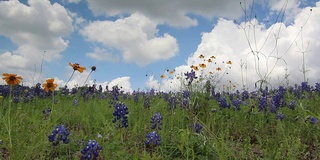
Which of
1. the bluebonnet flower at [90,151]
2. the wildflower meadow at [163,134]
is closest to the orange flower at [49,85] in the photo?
the wildflower meadow at [163,134]

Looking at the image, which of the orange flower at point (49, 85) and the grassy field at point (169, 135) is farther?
the orange flower at point (49, 85)

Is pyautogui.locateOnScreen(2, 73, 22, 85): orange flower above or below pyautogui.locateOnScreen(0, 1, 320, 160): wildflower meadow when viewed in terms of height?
above

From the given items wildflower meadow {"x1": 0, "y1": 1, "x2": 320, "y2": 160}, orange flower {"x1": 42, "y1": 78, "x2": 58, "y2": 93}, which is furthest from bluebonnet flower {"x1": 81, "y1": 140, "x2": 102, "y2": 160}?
orange flower {"x1": 42, "y1": 78, "x2": 58, "y2": 93}

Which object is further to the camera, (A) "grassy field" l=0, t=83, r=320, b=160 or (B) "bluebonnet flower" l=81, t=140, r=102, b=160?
(A) "grassy field" l=0, t=83, r=320, b=160

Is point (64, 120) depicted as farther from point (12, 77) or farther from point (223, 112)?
point (223, 112)

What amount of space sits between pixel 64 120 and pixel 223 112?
3162mm

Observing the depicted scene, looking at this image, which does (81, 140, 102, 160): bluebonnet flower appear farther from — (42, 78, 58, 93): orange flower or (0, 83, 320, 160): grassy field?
(42, 78, 58, 93): orange flower

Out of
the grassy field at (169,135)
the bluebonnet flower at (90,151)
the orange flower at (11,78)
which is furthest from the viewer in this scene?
the orange flower at (11,78)

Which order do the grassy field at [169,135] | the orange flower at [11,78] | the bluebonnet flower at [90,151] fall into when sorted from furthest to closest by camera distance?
the orange flower at [11,78] < the grassy field at [169,135] < the bluebonnet flower at [90,151]

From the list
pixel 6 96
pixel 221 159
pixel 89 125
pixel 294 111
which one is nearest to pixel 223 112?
pixel 294 111

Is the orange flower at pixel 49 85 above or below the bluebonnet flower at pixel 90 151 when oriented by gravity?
above

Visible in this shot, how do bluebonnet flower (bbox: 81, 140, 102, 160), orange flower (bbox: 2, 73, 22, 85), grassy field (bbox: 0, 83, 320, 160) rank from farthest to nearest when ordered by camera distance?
orange flower (bbox: 2, 73, 22, 85), grassy field (bbox: 0, 83, 320, 160), bluebonnet flower (bbox: 81, 140, 102, 160)

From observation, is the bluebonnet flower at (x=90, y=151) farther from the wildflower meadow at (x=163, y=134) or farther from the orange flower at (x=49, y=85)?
the orange flower at (x=49, y=85)

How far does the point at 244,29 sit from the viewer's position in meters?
6.64
